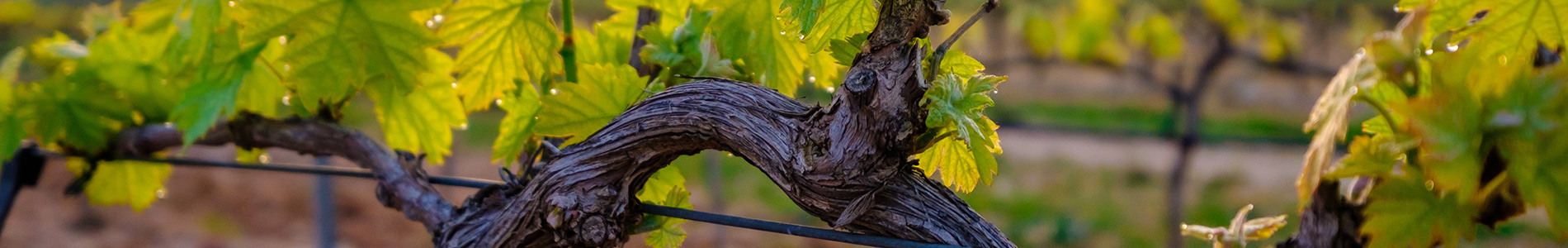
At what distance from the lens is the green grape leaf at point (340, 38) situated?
0.64m

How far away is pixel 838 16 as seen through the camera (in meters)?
0.48

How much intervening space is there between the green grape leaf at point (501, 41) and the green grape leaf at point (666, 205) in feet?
0.37

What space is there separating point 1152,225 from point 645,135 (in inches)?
134

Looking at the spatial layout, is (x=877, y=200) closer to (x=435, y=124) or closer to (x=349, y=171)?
(x=435, y=124)

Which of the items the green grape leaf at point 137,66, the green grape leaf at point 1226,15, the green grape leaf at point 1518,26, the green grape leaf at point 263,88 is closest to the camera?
the green grape leaf at point 1518,26

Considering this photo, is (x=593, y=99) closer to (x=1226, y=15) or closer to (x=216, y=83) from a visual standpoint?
(x=216, y=83)

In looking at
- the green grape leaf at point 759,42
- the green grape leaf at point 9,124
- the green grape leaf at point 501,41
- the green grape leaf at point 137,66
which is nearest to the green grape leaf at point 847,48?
the green grape leaf at point 759,42

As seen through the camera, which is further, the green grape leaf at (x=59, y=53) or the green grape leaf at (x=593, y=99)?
the green grape leaf at (x=59, y=53)

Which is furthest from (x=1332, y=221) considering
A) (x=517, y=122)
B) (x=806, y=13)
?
(x=517, y=122)

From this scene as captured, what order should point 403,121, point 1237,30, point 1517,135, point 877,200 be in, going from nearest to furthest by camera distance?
point 877,200 < point 1517,135 < point 403,121 < point 1237,30

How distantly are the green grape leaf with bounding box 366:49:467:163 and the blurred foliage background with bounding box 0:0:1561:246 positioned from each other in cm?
139

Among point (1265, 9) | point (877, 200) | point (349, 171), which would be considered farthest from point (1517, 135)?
point (1265, 9)

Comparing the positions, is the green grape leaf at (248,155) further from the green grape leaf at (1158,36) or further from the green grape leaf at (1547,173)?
the green grape leaf at (1158,36)

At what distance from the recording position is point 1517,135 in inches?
25.0
